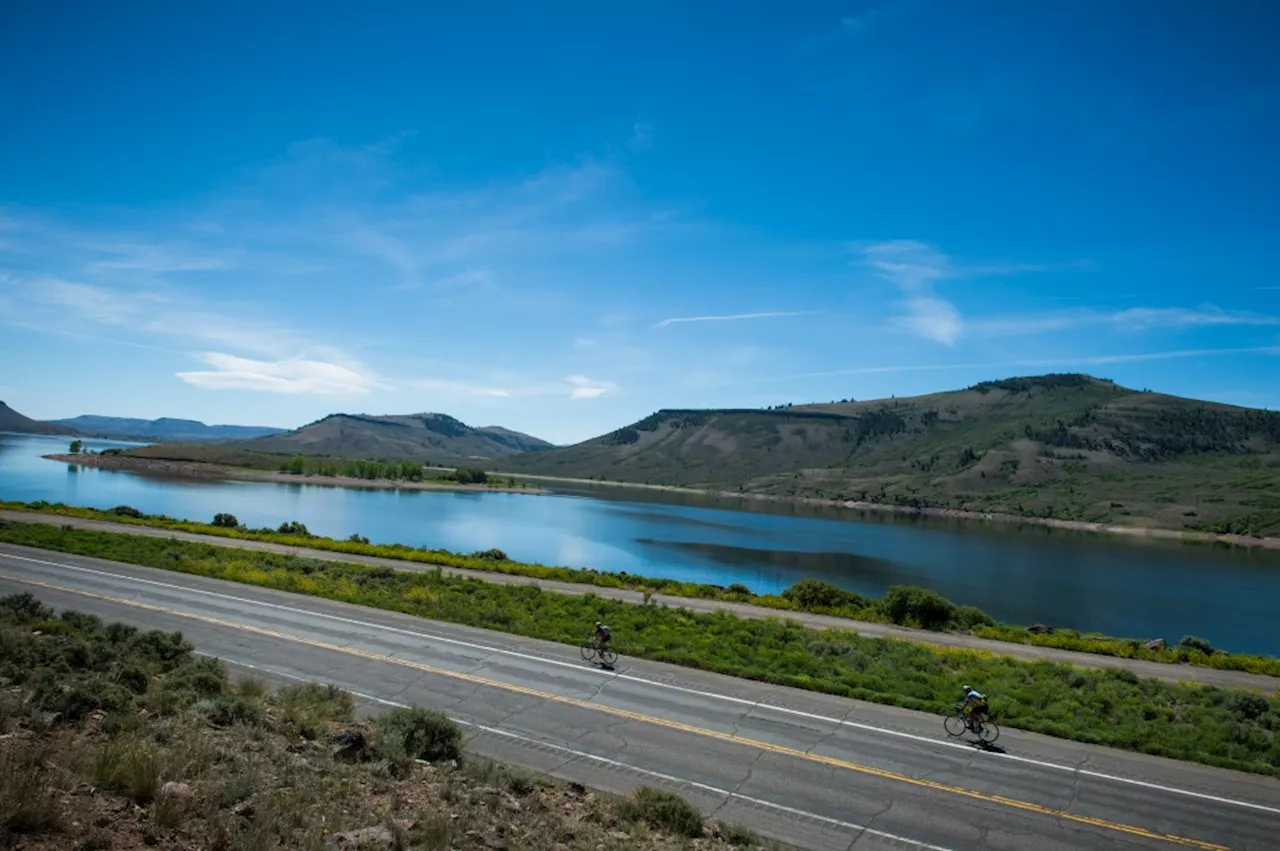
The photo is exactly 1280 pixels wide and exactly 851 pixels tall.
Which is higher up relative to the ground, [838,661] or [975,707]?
[975,707]

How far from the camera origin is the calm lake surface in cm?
6588

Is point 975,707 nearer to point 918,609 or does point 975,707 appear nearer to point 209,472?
point 918,609

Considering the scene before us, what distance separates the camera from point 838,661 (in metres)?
25.4

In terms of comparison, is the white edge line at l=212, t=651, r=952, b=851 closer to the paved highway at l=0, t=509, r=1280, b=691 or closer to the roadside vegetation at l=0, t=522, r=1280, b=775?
the roadside vegetation at l=0, t=522, r=1280, b=775

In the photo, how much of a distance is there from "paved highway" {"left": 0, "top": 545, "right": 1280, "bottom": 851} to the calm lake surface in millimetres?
41651

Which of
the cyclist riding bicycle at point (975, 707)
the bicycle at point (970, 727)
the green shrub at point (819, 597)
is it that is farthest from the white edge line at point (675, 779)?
the green shrub at point (819, 597)

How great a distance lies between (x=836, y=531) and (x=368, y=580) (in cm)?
10660

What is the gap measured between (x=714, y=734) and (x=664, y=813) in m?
5.60

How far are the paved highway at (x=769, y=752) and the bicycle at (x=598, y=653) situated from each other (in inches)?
17.1

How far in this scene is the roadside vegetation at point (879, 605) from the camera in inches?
1289

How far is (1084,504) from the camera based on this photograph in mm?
198375

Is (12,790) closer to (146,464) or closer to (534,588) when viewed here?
(534,588)

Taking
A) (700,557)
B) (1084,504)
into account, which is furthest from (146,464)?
(1084,504)

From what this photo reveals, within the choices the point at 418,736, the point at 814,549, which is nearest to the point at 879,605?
the point at 418,736
